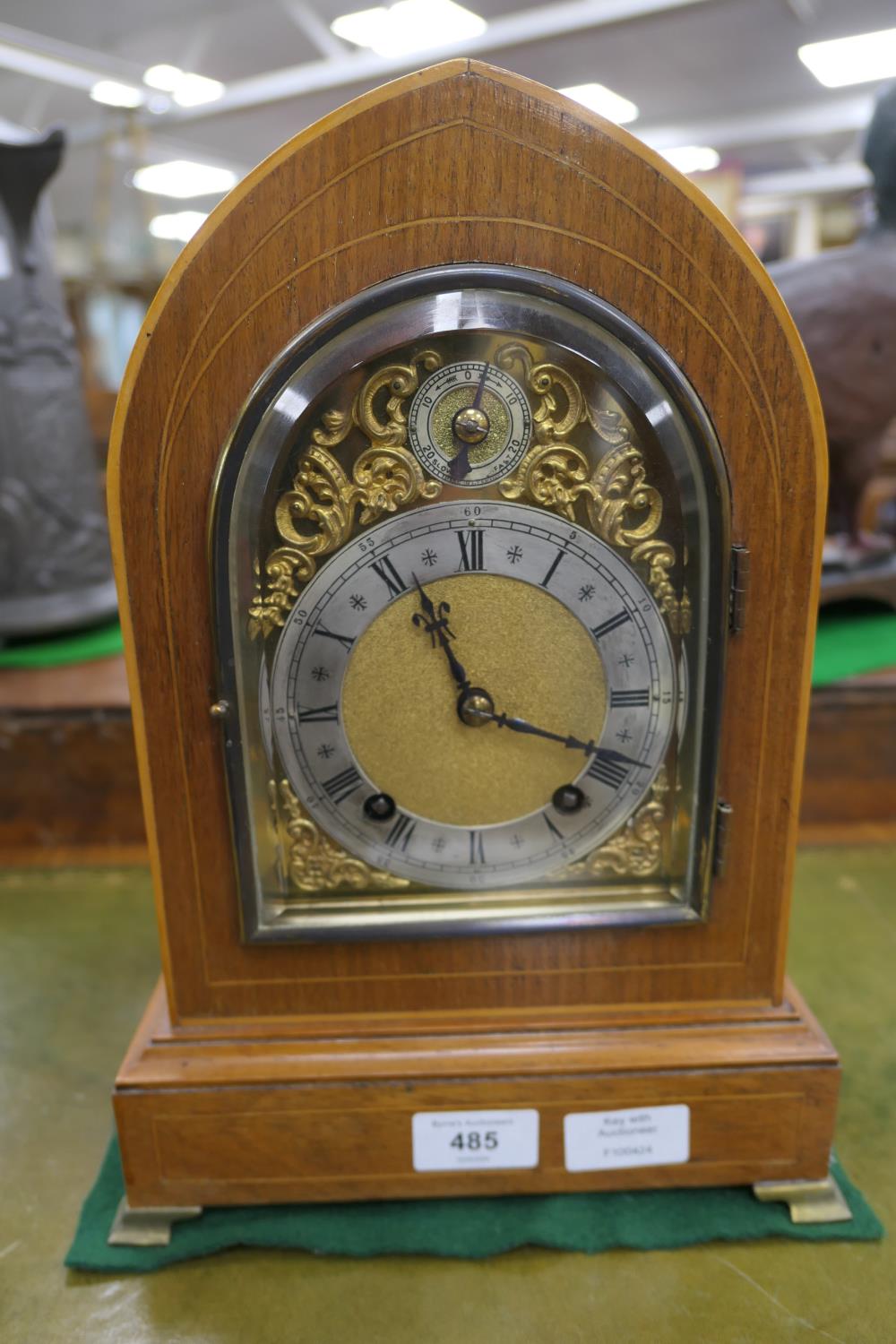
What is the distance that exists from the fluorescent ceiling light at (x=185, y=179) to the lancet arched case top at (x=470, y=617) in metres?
7.38

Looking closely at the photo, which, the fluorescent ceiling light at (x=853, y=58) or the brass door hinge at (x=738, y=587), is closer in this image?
the brass door hinge at (x=738, y=587)

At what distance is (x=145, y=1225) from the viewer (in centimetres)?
97

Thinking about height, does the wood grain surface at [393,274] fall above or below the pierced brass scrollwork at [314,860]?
above

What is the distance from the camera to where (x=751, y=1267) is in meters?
0.93

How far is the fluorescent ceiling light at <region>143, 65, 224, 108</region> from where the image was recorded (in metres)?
5.08

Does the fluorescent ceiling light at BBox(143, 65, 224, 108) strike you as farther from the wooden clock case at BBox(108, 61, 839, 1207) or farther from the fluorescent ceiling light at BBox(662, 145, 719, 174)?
the wooden clock case at BBox(108, 61, 839, 1207)

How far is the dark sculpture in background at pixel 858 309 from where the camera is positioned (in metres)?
1.95

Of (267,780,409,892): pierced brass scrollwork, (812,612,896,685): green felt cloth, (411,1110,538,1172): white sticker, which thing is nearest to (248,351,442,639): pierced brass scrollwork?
(267,780,409,892): pierced brass scrollwork

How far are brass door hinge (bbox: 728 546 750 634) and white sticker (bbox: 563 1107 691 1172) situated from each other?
1.65 ft

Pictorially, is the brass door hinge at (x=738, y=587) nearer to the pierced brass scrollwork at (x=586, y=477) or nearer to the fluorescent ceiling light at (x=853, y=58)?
the pierced brass scrollwork at (x=586, y=477)

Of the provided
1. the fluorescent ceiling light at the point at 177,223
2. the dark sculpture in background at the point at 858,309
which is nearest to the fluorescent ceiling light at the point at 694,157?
the fluorescent ceiling light at the point at 177,223

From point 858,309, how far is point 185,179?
719 cm

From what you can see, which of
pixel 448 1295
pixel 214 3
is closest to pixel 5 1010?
pixel 448 1295

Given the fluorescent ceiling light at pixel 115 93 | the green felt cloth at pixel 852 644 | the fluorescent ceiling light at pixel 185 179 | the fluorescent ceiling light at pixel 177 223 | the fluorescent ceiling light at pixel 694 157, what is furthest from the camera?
the fluorescent ceiling light at pixel 177 223
